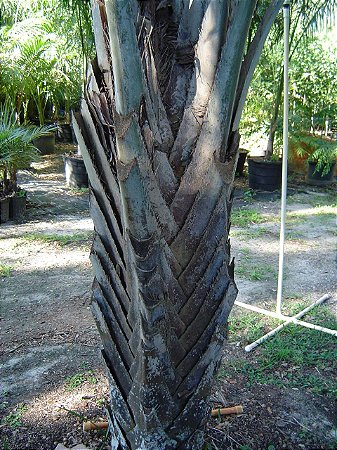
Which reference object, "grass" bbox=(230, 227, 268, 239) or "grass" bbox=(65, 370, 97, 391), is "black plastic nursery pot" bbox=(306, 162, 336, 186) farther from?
"grass" bbox=(65, 370, 97, 391)

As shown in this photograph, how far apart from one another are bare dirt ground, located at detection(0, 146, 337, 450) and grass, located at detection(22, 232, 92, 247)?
12 millimetres

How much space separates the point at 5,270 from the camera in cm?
446

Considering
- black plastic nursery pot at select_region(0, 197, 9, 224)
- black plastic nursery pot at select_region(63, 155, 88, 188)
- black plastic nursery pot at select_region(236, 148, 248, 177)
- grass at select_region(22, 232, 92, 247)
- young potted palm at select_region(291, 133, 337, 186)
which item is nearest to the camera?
grass at select_region(22, 232, 92, 247)

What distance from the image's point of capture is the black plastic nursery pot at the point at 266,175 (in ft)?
27.0

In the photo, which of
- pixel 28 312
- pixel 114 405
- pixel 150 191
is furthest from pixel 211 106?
pixel 28 312

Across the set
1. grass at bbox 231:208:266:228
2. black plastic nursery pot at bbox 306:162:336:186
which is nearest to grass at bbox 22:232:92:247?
grass at bbox 231:208:266:228

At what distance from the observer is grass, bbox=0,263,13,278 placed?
436 cm

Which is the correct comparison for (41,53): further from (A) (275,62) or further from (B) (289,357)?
(B) (289,357)

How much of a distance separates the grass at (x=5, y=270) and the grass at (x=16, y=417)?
213 cm

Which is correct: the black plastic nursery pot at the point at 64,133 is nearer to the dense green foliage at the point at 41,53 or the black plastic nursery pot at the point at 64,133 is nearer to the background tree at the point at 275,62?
the dense green foliage at the point at 41,53

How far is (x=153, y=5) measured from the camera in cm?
135

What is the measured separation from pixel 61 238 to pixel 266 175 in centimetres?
422

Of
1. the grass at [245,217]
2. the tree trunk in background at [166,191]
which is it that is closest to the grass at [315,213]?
the grass at [245,217]

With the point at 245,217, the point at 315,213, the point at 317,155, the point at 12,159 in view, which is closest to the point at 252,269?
the point at 245,217
